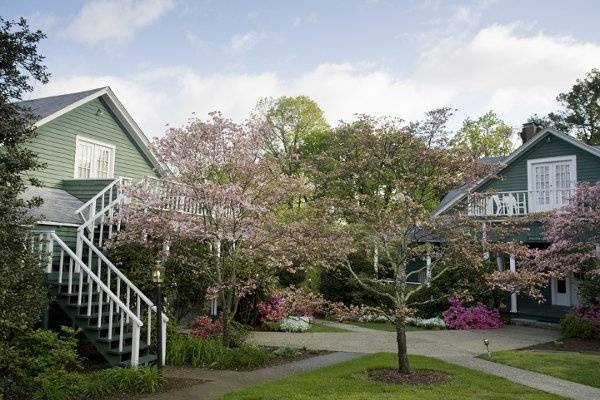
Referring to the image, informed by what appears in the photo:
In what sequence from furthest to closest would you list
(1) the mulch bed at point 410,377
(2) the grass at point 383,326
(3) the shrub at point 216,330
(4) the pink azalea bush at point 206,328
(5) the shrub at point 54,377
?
(2) the grass at point 383,326
(4) the pink azalea bush at point 206,328
(3) the shrub at point 216,330
(1) the mulch bed at point 410,377
(5) the shrub at point 54,377

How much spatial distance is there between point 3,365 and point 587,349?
45.4ft

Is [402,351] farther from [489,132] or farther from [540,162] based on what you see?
[489,132]

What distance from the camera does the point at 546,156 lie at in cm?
2106

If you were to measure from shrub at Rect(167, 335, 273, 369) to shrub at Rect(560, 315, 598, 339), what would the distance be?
10.1 meters

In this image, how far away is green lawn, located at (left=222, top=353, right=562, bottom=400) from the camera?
802 centimetres

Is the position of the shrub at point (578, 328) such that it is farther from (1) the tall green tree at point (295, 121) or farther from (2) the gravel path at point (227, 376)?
(1) the tall green tree at point (295, 121)

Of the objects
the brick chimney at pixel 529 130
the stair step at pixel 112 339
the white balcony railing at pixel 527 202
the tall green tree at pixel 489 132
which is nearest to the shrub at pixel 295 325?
the stair step at pixel 112 339

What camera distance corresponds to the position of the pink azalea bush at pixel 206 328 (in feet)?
42.1

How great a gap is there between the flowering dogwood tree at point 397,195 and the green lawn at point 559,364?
9.20ft

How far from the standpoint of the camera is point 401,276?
401 inches

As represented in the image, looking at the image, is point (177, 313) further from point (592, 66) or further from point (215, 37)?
point (592, 66)

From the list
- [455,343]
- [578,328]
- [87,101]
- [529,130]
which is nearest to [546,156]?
[529,130]

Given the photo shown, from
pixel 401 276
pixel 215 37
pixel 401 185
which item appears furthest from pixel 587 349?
pixel 215 37

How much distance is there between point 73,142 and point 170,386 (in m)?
9.38
